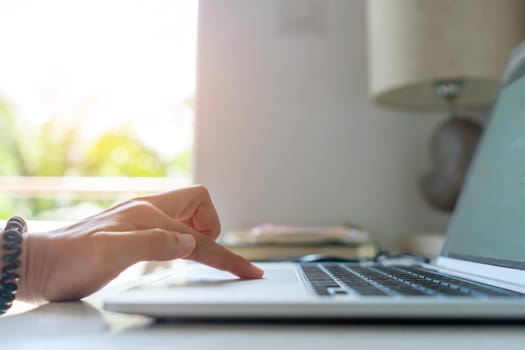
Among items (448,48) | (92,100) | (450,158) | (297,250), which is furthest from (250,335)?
(92,100)

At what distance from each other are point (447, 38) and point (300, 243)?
630 mm

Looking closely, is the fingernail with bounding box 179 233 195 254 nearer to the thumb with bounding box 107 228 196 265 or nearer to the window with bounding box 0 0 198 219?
the thumb with bounding box 107 228 196 265

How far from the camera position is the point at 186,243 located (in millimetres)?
533

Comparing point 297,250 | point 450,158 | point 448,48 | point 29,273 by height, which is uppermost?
point 448,48

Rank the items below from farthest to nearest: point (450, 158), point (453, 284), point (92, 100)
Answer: point (92, 100)
point (450, 158)
point (453, 284)

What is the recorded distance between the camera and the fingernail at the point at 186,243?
529 millimetres

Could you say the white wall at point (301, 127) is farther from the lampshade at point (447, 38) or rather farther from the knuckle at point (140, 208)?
the knuckle at point (140, 208)

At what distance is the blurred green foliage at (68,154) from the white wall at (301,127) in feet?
6.41

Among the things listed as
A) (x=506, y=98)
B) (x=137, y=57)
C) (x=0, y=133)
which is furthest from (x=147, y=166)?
(x=506, y=98)

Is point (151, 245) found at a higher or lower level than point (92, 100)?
lower

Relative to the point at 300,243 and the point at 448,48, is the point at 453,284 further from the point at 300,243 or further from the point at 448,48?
the point at 448,48

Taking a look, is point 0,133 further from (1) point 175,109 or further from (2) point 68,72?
(1) point 175,109

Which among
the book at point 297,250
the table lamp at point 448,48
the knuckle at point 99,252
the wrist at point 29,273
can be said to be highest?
the table lamp at point 448,48

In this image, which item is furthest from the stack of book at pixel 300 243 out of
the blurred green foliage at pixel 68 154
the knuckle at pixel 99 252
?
the blurred green foliage at pixel 68 154
